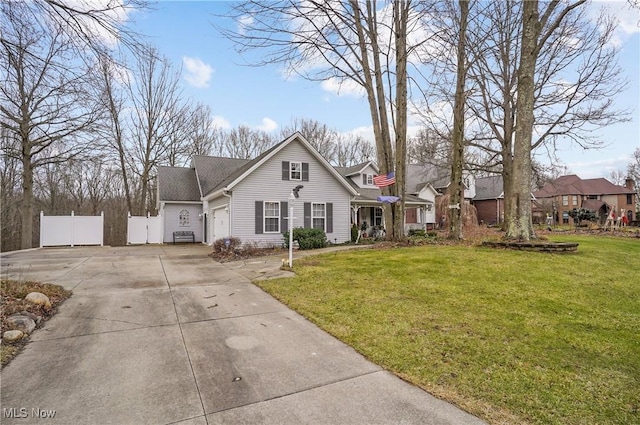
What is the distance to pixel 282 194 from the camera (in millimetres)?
15422

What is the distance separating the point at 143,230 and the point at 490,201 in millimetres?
33463

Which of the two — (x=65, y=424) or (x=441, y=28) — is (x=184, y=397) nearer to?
(x=65, y=424)

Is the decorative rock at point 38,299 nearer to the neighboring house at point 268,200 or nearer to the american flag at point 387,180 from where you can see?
the neighboring house at point 268,200

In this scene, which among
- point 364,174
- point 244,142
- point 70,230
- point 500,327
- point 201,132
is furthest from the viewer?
point 244,142

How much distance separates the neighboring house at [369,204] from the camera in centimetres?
2072

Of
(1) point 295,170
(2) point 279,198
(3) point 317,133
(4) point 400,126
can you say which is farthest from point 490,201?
(2) point 279,198

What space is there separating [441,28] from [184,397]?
14445 mm

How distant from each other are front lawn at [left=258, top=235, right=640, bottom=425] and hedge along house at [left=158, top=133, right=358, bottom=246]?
22.1 feet

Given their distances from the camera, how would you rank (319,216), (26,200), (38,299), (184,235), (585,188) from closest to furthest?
(38,299) → (319,216) → (26,200) → (184,235) → (585,188)

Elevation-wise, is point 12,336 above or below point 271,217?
below

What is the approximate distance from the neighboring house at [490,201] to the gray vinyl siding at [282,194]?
23357mm

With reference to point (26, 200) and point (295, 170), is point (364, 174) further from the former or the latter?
point (26, 200)

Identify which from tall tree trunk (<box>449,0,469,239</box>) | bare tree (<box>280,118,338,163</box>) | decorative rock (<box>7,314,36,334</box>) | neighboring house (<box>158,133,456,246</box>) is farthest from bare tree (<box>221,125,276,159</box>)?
decorative rock (<box>7,314,36,334</box>)

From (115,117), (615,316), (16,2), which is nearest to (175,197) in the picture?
(115,117)
